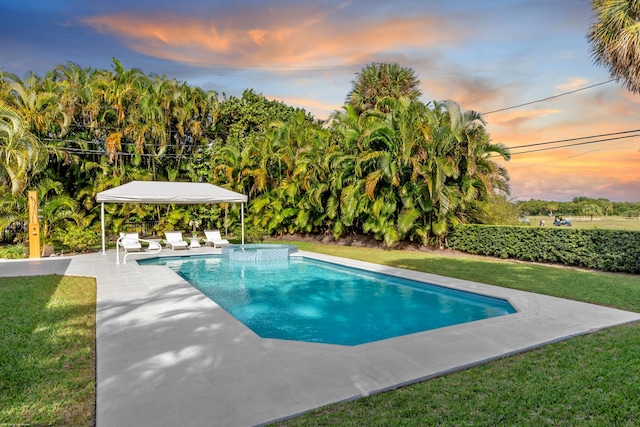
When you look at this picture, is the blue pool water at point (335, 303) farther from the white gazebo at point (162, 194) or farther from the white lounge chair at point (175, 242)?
the white gazebo at point (162, 194)

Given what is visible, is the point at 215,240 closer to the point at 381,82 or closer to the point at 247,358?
the point at 247,358

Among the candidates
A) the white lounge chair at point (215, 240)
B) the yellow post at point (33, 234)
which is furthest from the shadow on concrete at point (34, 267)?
the white lounge chair at point (215, 240)

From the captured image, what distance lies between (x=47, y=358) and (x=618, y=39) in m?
12.5

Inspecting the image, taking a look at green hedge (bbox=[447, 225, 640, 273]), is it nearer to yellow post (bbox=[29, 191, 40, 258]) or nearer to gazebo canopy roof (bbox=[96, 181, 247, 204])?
gazebo canopy roof (bbox=[96, 181, 247, 204])

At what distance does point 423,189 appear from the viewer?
48.4 ft

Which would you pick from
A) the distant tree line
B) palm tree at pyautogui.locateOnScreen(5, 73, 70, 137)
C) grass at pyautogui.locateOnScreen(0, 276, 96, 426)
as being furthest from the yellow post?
the distant tree line

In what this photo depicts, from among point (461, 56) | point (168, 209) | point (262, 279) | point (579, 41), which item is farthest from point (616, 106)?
point (168, 209)

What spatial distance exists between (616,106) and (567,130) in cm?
194

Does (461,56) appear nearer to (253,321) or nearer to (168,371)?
(253,321)

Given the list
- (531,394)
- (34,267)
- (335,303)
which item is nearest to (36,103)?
(34,267)

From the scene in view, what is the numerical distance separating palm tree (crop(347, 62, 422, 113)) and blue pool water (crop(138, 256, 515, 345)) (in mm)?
15321

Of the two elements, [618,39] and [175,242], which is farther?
[175,242]

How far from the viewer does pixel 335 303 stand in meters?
8.44

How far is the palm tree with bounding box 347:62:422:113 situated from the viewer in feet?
78.8
